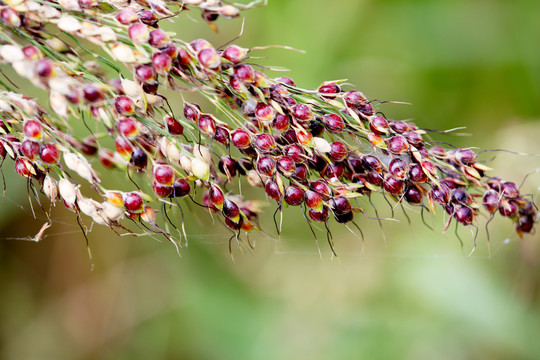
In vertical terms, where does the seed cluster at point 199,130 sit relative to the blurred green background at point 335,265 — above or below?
above

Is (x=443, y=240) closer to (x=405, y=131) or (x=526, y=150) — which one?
(x=526, y=150)

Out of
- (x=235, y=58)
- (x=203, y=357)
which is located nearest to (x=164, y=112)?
(x=235, y=58)

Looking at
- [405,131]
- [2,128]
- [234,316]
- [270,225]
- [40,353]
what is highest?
[405,131]

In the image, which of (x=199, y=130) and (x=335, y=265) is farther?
(x=335, y=265)

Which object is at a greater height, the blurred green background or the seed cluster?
the seed cluster

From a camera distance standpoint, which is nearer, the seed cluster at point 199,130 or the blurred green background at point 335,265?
the seed cluster at point 199,130
